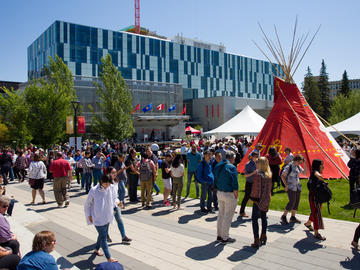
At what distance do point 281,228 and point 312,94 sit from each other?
51.7 meters

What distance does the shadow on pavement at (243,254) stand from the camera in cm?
A: 523

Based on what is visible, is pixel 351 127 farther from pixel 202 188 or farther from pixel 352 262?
pixel 352 262

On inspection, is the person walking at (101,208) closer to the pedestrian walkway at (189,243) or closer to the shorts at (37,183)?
the pedestrian walkway at (189,243)

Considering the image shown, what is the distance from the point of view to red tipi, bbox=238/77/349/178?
1191 centimetres

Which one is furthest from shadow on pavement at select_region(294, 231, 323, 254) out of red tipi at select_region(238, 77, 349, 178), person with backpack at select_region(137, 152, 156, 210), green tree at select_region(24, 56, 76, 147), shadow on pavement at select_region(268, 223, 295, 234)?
green tree at select_region(24, 56, 76, 147)

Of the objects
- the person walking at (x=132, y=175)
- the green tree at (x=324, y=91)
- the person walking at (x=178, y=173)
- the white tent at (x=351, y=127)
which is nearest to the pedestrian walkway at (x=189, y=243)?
the person walking at (x=178, y=173)

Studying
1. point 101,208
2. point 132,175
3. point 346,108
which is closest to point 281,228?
point 101,208

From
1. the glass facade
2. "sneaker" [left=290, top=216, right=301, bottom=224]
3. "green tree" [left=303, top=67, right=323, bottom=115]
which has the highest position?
the glass facade

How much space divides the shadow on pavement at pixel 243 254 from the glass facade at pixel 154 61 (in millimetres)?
54609

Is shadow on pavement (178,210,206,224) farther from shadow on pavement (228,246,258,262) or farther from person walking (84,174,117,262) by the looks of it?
person walking (84,174,117,262)

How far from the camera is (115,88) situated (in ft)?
93.2

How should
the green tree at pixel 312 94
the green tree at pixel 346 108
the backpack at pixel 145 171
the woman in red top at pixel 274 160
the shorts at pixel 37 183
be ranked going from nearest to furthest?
1. the backpack at pixel 145 171
2. the woman in red top at pixel 274 160
3. the shorts at pixel 37 183
4. the green tree at pixel 346 108
5. the green tree at pixel 312 94

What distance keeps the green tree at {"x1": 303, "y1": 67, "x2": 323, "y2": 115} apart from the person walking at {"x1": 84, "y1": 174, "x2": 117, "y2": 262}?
52963 mm

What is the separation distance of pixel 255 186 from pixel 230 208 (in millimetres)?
700
